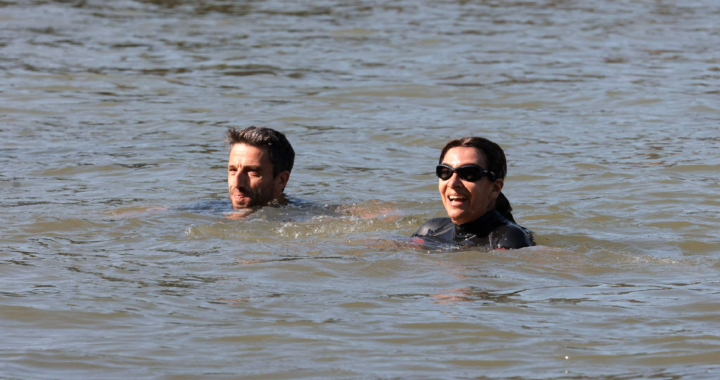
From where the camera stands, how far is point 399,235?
332 inches

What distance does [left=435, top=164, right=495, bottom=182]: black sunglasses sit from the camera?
7109 millimetres

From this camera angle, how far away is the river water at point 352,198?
5418mm

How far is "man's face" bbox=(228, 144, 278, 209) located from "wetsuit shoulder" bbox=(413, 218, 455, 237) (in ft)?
5.34

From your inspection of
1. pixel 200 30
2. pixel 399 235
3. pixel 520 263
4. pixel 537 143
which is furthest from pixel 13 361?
pixel 200 30

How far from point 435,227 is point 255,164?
1.78 meters

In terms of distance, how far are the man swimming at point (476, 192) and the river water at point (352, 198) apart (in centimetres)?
16

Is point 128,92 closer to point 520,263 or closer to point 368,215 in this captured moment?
point 368,215

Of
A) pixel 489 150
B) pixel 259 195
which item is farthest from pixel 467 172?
pixel 259 195

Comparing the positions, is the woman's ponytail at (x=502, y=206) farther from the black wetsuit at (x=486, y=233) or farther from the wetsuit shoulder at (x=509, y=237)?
the wetsuit shoulder at (x=509, y=237)

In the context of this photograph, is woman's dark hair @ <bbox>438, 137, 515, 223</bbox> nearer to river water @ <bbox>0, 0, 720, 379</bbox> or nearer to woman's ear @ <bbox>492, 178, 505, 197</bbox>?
woman's ear @ <bbox>492, 178, 505, 197</bbox>

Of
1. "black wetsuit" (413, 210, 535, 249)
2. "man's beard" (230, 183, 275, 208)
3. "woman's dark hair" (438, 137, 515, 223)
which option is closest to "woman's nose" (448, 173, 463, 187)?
"woman's dark hair" (438, 137, 515, 223)

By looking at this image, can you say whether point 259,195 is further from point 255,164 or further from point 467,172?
point 467,172

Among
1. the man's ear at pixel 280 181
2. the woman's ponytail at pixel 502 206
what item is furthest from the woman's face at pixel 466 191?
the man's ear at pixel 280 181

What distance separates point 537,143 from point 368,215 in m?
3.96
